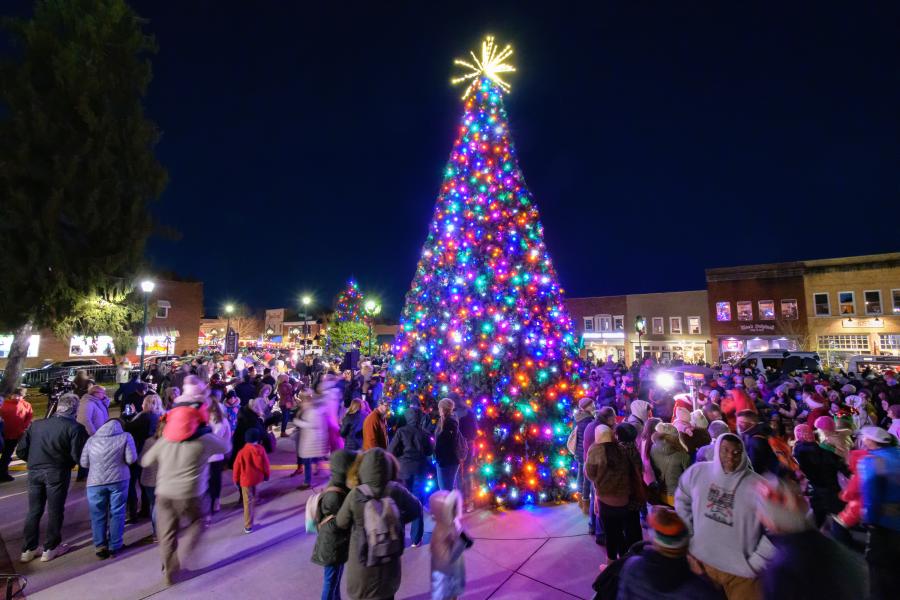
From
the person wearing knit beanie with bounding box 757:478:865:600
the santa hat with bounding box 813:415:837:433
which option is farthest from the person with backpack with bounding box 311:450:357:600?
the santa hat with bounding box 813:415:837:433

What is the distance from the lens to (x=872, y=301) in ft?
94.3

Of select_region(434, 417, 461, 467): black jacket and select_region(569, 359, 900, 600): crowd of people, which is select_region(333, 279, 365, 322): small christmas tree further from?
select_region(569, 359, 900, 600): crowd of people

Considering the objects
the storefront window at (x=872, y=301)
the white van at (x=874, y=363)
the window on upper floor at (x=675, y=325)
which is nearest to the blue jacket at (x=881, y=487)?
the white van at (x=874, y=363)

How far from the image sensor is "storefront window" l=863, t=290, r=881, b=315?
28500 millimetres

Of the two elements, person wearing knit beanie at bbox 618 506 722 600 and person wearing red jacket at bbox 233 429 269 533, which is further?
person wearing red jacket at bbox 233 429 269 533

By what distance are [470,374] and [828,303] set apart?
34885 mm

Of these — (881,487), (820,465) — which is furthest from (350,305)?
(881,487)

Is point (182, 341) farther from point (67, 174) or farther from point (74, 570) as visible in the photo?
point (74, 570)

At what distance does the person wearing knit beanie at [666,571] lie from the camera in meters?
2.20

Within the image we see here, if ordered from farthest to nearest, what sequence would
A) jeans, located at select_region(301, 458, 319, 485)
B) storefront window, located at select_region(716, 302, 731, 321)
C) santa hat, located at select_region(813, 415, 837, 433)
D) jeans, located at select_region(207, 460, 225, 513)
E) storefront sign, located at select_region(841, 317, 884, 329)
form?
storefront window, located at select_region(716, 302, 731, 321) < storefront sign, located at select_region(841, 317, 884, 329) < jeans, located at select_region(301, 458, 319, 485) < jeans, located at select_region(207, 460, 225, 513) < santa hat, located at select_region(813, 415, 837, 433)

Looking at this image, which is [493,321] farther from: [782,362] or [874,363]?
[874,363]

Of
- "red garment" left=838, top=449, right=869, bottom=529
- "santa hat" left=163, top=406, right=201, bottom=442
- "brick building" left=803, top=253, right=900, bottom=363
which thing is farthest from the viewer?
"brick building" left=803, top=253, right=900, bottom=363

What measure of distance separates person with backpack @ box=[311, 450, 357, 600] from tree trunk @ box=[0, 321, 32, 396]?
19216mm

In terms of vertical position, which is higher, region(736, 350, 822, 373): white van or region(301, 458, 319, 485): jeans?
region(736, 350, 822, 373): white van
